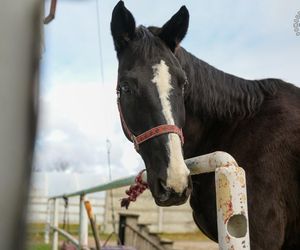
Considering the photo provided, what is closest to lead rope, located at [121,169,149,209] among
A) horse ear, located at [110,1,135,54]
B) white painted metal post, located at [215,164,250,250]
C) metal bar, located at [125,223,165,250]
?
horse ear, located at [110,1,135,54]

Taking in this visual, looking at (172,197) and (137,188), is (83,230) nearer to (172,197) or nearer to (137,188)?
(137,188)

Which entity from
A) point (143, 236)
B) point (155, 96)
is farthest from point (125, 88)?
point (143, 236)

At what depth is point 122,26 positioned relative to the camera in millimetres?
2639

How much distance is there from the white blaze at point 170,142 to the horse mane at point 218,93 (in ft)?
1.37

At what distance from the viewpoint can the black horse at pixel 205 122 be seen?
2.12m

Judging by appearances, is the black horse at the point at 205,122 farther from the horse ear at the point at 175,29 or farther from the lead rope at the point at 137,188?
the lead rope at the point at 137,188

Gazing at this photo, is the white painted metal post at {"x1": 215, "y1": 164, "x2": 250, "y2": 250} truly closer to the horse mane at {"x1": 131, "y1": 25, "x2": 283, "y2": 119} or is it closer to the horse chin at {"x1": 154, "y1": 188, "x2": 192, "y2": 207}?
the horse chin at {"x1": 154, "y1": 188, "x2": 192, "y2": 207}

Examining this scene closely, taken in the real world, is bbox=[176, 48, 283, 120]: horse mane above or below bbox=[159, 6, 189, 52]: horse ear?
below

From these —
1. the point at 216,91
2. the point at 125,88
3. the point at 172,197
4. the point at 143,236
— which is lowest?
the point at 143,236

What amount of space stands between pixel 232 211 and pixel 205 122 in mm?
1651

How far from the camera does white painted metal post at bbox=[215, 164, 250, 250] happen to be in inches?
44.2

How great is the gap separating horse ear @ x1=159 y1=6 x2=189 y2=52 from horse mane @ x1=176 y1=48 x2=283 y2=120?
0.10 meters

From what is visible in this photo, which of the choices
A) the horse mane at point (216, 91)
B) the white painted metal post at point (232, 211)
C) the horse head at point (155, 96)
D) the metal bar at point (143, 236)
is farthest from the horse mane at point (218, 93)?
the metal bar at point (143, 236)

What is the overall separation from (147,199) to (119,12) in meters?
15.8
